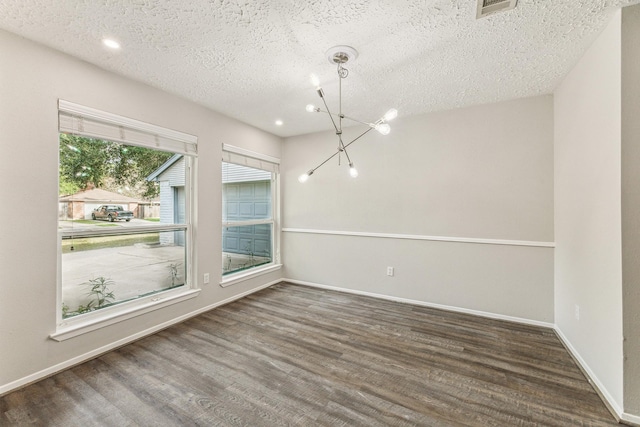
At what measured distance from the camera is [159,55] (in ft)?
7.36

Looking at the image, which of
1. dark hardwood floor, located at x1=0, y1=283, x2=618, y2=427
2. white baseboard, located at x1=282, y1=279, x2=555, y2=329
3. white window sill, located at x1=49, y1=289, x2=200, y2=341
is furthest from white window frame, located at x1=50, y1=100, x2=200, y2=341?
white baseboard, located at x1=282, y1=279, x2=555, y2=329

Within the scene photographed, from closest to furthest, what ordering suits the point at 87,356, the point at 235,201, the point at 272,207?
the point at 87,356
the point at 235,201
the point at 272,207

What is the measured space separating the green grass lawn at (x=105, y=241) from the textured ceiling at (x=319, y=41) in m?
1.60

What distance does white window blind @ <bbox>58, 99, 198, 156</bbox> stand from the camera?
224 centimetres

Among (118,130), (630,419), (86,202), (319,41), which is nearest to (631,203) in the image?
(630,419)

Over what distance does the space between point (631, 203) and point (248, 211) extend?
4.06m

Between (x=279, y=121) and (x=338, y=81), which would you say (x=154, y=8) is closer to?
(x=338, y=81)

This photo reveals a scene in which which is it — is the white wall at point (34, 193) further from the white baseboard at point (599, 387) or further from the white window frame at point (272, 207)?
the white baseboard at point (599, 387)

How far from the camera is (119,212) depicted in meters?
2.67

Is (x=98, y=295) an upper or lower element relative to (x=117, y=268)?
lower

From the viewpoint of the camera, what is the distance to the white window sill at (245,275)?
368 centimetres

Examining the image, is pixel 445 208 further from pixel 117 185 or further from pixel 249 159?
pixel 117 185

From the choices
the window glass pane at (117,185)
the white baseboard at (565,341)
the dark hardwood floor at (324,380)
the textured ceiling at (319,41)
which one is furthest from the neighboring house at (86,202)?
the white baseboard at (565,341)

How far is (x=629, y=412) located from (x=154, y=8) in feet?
13.1
